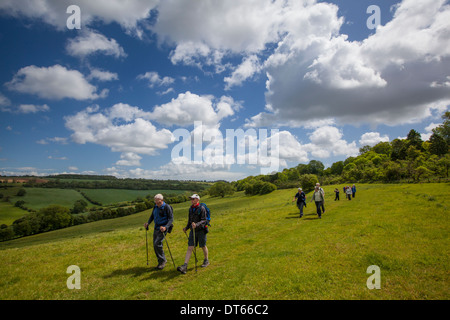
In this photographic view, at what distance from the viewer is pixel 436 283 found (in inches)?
249

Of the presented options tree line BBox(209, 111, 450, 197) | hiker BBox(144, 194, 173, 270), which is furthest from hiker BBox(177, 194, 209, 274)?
tree line BBox(209, 111, 450, 197)

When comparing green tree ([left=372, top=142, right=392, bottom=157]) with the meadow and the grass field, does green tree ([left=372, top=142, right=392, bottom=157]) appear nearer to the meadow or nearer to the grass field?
the grass field

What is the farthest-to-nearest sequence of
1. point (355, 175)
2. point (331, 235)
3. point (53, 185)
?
1. point (53, 185)
2. point (355, 175)
3. point (331, 235)

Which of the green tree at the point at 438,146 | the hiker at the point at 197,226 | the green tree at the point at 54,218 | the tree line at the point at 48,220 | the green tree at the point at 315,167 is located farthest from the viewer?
the green tree at the point at 315,167

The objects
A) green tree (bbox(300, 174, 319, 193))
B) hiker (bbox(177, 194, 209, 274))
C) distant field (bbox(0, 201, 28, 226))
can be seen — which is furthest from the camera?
green tree (bbox(300, 174, 319, 193))

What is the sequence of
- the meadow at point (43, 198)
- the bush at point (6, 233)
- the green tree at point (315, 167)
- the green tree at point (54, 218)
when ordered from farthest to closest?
the green tree at point (315, 167) → the meadow at point (43, 198) → the green tree at point (54, 218) → the bush at point (6, 233)

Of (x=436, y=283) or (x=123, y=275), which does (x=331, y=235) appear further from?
(x=123, y=275)

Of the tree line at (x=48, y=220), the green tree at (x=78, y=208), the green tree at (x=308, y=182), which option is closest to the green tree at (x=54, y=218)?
the tree line at (x=48, y=220)

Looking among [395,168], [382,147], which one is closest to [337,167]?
[382,147]

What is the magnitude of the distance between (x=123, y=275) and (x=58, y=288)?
2343mm

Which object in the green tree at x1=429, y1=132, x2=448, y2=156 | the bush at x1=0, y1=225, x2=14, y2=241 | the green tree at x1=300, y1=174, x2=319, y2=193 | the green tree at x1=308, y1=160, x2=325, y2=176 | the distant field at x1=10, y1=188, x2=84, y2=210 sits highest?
the green tree at x1=429, y1=132, x2=448, y2=156

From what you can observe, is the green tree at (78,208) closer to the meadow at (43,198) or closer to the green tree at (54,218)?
the meadow at (43,198)

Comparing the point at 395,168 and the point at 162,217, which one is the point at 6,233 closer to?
the point at 162,217
